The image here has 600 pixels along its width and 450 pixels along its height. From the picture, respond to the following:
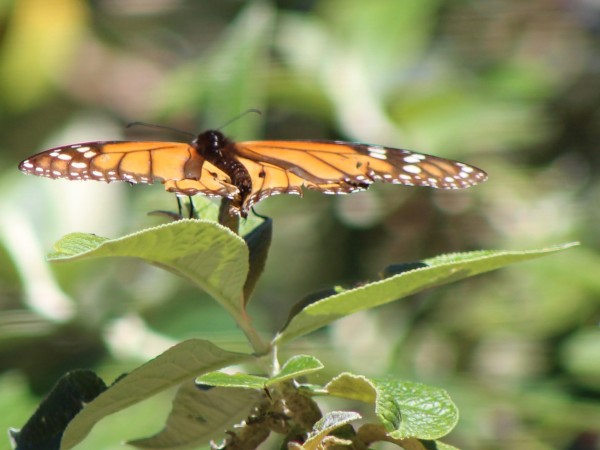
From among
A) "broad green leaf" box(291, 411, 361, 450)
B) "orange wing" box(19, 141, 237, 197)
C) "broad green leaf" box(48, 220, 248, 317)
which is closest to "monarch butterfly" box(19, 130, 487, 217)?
"orange wing" box(19, 141, 237, 197)

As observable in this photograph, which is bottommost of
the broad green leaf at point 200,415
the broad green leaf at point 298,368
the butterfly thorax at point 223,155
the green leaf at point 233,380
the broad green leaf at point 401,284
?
the broad green leaf at point 200,415

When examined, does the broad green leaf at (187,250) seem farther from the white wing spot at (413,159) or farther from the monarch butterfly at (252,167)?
the white wing spot at (413,159)

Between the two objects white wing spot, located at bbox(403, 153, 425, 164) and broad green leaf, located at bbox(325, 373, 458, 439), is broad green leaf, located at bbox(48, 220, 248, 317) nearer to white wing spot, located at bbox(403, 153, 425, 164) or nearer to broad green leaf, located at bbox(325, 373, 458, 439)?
broad green leaf, located at bbox(325, 373, 458, 439)

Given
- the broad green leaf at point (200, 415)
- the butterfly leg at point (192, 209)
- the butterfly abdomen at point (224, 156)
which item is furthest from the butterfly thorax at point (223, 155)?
the broad green leaf at point (200, 415)

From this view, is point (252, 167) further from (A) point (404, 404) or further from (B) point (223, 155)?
(A) point (404, 404)

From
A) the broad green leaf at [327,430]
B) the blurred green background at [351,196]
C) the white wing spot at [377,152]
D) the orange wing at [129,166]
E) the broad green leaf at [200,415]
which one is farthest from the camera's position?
the blurred green background at [351,196]

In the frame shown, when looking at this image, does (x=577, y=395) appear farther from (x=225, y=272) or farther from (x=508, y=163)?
(x=225, y=272)

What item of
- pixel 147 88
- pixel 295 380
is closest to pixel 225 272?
pixel 295 380

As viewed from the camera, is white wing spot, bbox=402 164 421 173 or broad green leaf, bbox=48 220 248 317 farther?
white wing spot, bbox=402 164 421 173
